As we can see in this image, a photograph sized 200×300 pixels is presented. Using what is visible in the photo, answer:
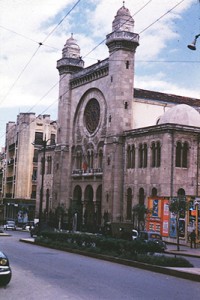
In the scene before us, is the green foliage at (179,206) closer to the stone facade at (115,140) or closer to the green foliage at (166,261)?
the stone facade at (115,140)

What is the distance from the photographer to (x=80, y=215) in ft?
187

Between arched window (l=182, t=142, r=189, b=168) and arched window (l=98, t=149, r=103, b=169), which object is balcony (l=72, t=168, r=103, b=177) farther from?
arched window (l=182, t=142, r=189, b=168)

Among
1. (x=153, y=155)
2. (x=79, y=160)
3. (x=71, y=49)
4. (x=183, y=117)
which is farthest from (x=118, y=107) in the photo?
(x=71, y=49)

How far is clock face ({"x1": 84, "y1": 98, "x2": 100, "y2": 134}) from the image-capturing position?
5603cm

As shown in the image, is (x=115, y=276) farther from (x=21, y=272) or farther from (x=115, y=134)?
(x=115, y=134)

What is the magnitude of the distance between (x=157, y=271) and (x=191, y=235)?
18647 millimetres

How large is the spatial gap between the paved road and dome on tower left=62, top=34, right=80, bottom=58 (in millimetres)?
48550

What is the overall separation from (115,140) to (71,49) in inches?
723

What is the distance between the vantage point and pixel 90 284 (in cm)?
1220

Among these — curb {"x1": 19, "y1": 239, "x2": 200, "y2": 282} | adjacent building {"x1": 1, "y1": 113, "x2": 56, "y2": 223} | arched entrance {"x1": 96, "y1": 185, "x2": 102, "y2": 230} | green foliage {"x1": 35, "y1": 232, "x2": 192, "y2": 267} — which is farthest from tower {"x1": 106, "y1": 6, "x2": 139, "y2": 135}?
curb {"x1": 19, "y1": 239, "x2": 200, "y2": 282}

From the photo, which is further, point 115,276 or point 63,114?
point 63,114

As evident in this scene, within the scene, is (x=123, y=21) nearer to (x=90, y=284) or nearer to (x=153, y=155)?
(x=153, y=155)

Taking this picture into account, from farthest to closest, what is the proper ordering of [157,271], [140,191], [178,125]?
[140,191]
[178,125]
[157,271]

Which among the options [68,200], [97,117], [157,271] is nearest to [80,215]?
[68,200]
